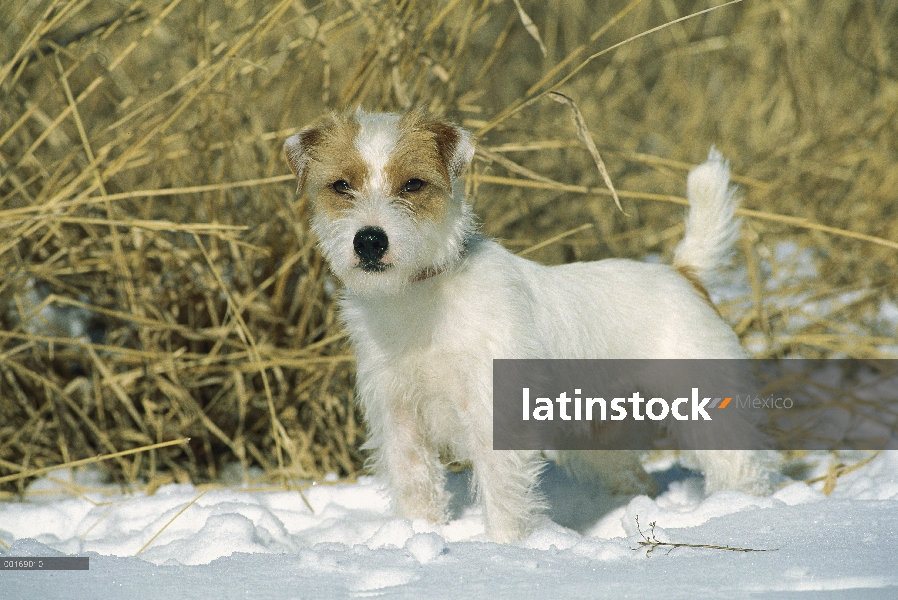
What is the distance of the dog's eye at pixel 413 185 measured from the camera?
3.11m

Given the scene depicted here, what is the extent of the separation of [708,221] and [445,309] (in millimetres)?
1358

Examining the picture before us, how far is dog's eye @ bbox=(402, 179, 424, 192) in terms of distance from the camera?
122 inches

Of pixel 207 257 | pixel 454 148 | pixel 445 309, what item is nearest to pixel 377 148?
pixel 454 148

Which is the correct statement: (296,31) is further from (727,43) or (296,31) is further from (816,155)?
(816,155)

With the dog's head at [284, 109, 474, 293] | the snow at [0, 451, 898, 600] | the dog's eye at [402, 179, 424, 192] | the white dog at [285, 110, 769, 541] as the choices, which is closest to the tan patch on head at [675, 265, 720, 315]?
the white dog at [285, 110, 769, 541]

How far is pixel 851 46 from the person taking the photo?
24.5 ft

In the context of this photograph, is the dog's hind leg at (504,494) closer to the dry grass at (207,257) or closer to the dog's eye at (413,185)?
the dog's eye at (413,185)

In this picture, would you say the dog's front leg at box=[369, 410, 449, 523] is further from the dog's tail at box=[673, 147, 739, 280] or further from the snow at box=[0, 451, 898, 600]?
the dog's tail at box=[673, 147, 739, 280]

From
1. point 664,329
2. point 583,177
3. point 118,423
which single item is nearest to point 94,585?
point 118,423

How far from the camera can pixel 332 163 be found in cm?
317

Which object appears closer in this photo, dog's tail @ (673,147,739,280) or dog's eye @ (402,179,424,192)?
dog's eye @ (402,179,424,192)

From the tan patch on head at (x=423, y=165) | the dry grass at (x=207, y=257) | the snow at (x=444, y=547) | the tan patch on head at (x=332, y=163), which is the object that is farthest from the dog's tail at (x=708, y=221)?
the tan patch on head at (x=332, y=163)

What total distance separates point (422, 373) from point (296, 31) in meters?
4.26

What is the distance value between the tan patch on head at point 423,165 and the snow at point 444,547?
112 cm
